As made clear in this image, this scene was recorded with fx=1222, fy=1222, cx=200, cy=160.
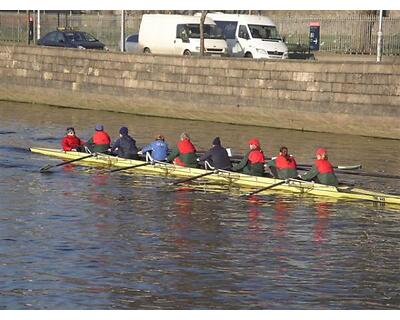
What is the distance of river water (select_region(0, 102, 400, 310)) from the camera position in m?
21.9

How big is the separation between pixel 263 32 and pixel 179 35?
3850mm

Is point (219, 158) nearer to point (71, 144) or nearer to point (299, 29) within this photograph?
point (71, 144)

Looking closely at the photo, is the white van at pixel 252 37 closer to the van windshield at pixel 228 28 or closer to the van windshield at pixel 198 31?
the van windshield at pixel 228 28

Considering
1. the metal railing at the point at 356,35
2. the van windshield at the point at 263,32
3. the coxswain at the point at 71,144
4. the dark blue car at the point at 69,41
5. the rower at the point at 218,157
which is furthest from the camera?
the dark blue car at the point at 69,41

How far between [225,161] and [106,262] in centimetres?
1078

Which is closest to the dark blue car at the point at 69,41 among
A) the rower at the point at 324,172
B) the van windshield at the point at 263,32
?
the van windshield at the point at 263,32

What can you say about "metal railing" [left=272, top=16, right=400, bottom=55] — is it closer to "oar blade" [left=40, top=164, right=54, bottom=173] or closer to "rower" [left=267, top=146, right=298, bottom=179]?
A: "oar blade" [left=40, top=164, right=54, bottom=173]

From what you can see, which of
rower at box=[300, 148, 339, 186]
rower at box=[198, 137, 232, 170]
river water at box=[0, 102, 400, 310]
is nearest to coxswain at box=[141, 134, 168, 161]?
river water at box=[0, 102, 400, 310]

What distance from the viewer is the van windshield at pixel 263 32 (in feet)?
181

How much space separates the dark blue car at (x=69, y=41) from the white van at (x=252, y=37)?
6.68 m

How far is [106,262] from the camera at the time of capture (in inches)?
964

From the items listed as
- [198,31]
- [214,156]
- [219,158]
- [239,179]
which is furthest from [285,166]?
[198,31]
